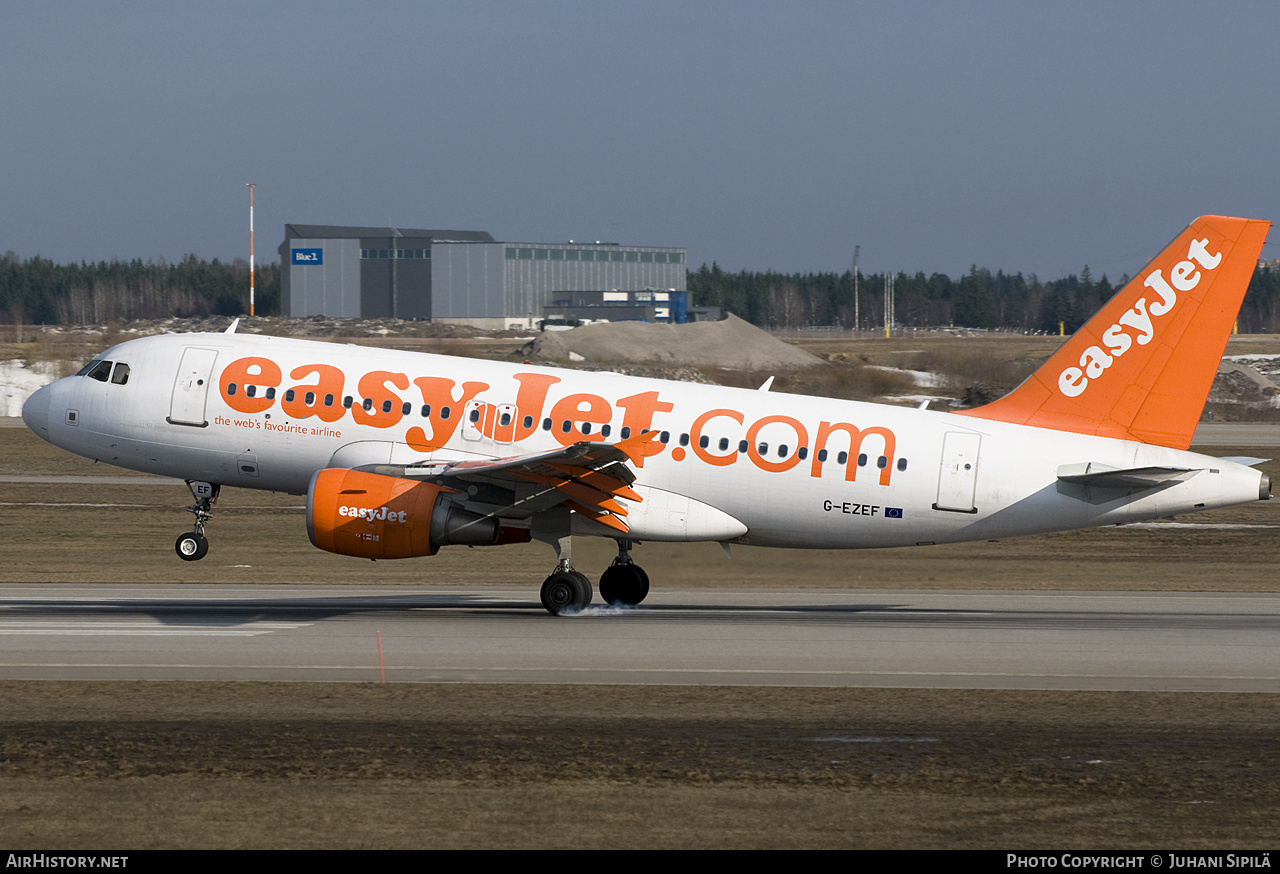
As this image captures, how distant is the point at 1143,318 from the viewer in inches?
1123

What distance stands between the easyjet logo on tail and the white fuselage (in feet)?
4.42

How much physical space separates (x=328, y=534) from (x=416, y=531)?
1658 mm

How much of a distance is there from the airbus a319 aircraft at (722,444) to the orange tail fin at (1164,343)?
4 cm

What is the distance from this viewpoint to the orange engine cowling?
88.3 ft

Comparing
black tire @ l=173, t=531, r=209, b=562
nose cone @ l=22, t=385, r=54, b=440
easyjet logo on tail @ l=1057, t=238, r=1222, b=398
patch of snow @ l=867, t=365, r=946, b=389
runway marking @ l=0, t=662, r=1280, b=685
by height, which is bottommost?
runway marking @ l=0, t=662, r=1280, b=685

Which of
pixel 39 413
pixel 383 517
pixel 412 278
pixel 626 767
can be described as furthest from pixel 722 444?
pixel 412 278

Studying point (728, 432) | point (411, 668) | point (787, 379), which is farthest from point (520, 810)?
point (787, 379)

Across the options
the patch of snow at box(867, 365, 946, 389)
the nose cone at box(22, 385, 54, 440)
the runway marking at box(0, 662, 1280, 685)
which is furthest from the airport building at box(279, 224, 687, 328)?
the runway marking at box(0, 662, 1280, 685)

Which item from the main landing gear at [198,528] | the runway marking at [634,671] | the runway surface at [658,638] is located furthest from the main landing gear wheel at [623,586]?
the main landing gear at [198,528]

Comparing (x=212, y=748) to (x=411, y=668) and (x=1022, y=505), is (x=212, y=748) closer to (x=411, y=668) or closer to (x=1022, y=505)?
(x=411, y=668)

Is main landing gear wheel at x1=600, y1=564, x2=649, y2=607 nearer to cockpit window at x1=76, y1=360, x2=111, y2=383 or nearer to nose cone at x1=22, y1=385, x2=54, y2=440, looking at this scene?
cockpit window at x1=76, y1=360, x2=111, y2=383

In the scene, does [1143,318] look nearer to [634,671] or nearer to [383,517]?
[634,671]

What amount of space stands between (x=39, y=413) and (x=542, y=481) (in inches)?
509

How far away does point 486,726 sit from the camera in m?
18.1
